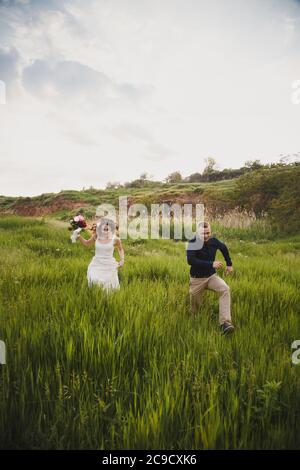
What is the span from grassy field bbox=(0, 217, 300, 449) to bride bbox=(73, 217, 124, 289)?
3.28 ft

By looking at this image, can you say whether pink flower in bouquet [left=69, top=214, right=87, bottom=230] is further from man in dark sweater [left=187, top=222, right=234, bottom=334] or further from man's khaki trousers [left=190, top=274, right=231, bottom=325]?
man's khaki trousers [left=190, top=274, right=231, bottom=325]

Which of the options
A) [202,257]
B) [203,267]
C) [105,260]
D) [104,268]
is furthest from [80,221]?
[203,267]

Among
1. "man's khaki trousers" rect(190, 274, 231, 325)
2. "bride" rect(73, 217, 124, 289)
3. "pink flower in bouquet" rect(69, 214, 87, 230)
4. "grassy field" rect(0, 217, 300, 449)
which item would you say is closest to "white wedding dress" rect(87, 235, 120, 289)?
"bride" rect(73, 217, 124, 289)

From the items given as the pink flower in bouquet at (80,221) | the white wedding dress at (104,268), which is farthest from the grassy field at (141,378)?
the pink flower in bouquet at (80,221)

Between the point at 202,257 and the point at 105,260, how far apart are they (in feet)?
6.40

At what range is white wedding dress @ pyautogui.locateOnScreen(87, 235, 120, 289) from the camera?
5.09 metres

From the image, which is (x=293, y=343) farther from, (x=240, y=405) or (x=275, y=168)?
(x=275, y=168)

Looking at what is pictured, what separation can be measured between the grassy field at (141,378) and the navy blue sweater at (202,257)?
58 centimetres

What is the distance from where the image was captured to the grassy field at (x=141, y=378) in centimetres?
170

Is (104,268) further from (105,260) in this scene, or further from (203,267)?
(203,267)

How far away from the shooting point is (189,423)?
1.73m

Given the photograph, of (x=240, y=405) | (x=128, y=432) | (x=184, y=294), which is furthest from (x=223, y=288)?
(x=128, y=432)

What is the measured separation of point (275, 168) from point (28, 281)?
19961mm

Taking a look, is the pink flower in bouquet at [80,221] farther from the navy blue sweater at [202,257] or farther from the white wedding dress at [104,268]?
the navy blue sweater at [202,257]
